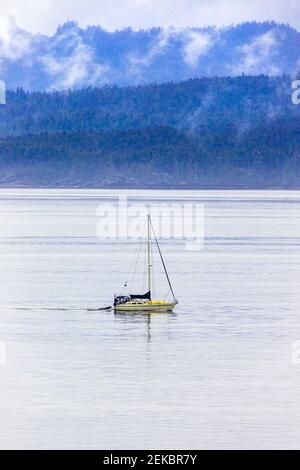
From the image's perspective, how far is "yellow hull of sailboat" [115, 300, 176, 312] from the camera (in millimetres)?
62094

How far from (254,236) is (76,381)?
99720 millimetres

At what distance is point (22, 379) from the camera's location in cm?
4181

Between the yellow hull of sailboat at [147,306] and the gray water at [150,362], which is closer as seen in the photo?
the gray water at [150,362]

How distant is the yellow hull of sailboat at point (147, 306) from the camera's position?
204 ft

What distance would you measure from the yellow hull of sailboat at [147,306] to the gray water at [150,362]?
Result: 0.56 meters

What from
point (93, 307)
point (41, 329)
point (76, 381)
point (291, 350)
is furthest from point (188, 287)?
point (76, 381)

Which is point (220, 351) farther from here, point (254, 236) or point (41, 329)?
point (254, 236)

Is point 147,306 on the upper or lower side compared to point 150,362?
upper

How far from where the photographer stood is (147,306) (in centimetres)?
6216

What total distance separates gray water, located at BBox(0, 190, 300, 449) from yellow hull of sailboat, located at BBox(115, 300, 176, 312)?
56 centimetres

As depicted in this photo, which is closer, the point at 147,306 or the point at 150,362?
the point at 150,362

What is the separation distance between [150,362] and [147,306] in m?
16.3

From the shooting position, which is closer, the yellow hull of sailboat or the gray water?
the gray water

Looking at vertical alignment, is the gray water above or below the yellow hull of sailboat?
below
